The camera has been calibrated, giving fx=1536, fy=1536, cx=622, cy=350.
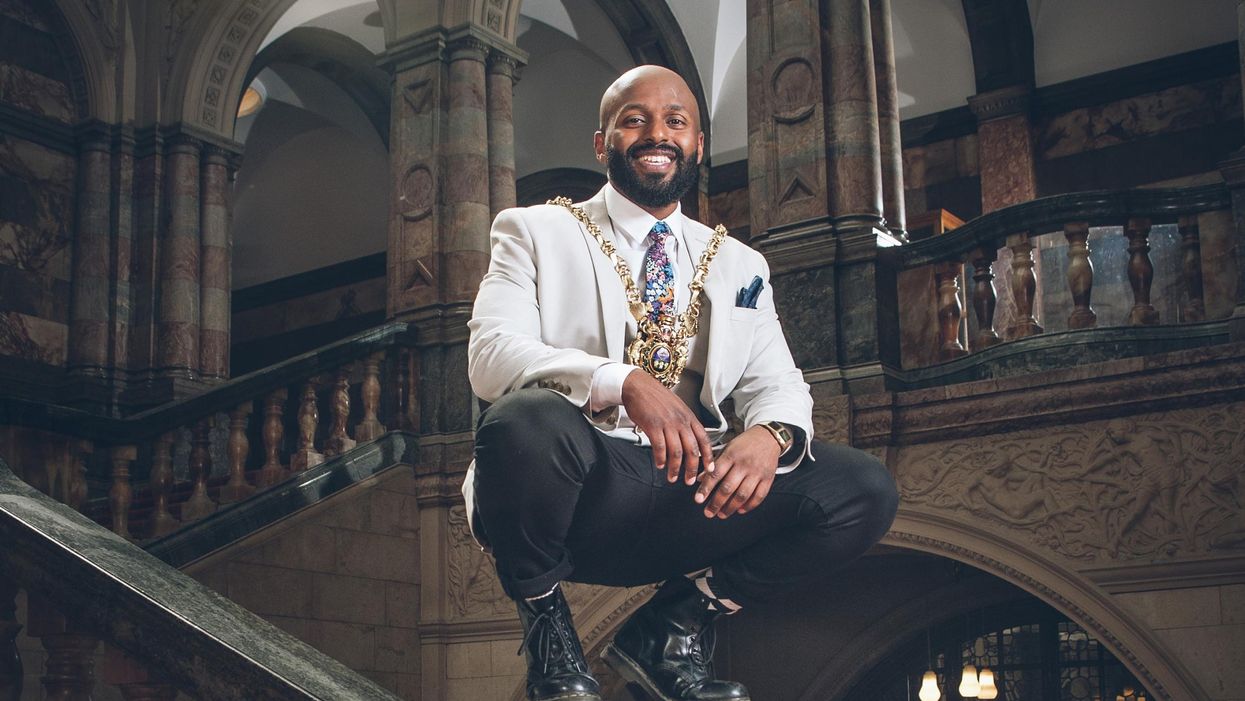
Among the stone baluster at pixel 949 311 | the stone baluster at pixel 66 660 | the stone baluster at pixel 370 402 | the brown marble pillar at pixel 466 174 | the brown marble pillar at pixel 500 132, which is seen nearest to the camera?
the stone baluster at pixel 66 660

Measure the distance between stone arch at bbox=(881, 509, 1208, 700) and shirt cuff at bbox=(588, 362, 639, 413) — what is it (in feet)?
16.7

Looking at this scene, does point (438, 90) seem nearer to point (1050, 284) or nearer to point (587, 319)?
point (1050, 284)

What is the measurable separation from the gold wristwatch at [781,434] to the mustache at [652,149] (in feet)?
1.78

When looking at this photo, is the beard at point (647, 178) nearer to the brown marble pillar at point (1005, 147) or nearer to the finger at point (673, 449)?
the finger at point (673, 449)

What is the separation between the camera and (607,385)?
255cm

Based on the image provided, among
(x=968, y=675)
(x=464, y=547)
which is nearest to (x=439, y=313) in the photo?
(x=464, y=547)

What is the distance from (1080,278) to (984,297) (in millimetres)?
515

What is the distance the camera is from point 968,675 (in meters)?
10.2

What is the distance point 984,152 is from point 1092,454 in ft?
19.8

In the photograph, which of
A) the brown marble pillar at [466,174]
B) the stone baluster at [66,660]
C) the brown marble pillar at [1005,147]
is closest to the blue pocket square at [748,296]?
the stone baluster at [66,660]

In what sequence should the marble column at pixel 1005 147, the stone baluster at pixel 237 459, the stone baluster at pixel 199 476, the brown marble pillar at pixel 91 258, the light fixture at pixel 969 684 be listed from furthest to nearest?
the marble column at pixel 1005 147 → the brown marble pillar at pixel 91 258 → the light fixture at pixel 969 684 → the stone baluster at pixel 237 459 → the stone baluster at pixel 199 476

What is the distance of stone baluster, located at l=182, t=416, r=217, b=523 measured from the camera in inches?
360

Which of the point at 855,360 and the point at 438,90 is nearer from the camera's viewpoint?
the point at 855,360

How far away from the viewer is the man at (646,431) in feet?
8.26
